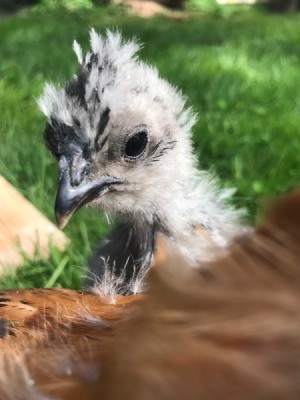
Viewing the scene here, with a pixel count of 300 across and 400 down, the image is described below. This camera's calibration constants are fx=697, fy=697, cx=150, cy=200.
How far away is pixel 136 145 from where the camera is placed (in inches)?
73.2

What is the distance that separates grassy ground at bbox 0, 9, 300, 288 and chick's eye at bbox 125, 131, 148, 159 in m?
0.32

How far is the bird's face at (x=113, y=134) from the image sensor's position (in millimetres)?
1717

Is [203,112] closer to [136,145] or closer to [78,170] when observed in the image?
[136,145]

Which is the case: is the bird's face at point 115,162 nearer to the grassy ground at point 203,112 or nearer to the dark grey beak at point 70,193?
the dark grey beak at point 70,193

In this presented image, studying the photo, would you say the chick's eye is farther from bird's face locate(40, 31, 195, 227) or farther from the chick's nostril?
the chick's nostril

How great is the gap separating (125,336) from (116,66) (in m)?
1.38

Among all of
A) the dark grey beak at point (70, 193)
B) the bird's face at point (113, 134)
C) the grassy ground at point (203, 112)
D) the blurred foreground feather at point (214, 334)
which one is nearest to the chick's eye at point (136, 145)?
the bird's face at point (113, 134)

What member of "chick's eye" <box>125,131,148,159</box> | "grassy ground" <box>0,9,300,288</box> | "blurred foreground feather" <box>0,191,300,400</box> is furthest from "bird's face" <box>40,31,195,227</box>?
"blurred foreground feather" <box>0,191,300,400</box>

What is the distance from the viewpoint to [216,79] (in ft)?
13.7

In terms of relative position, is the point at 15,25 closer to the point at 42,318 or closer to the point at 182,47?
the point at 182,47

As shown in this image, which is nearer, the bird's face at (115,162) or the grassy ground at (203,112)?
the bird's face at (115,162)

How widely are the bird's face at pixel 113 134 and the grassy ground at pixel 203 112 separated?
0.28 m

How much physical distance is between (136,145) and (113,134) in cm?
11

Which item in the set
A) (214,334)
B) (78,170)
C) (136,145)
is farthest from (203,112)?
(214,334)
